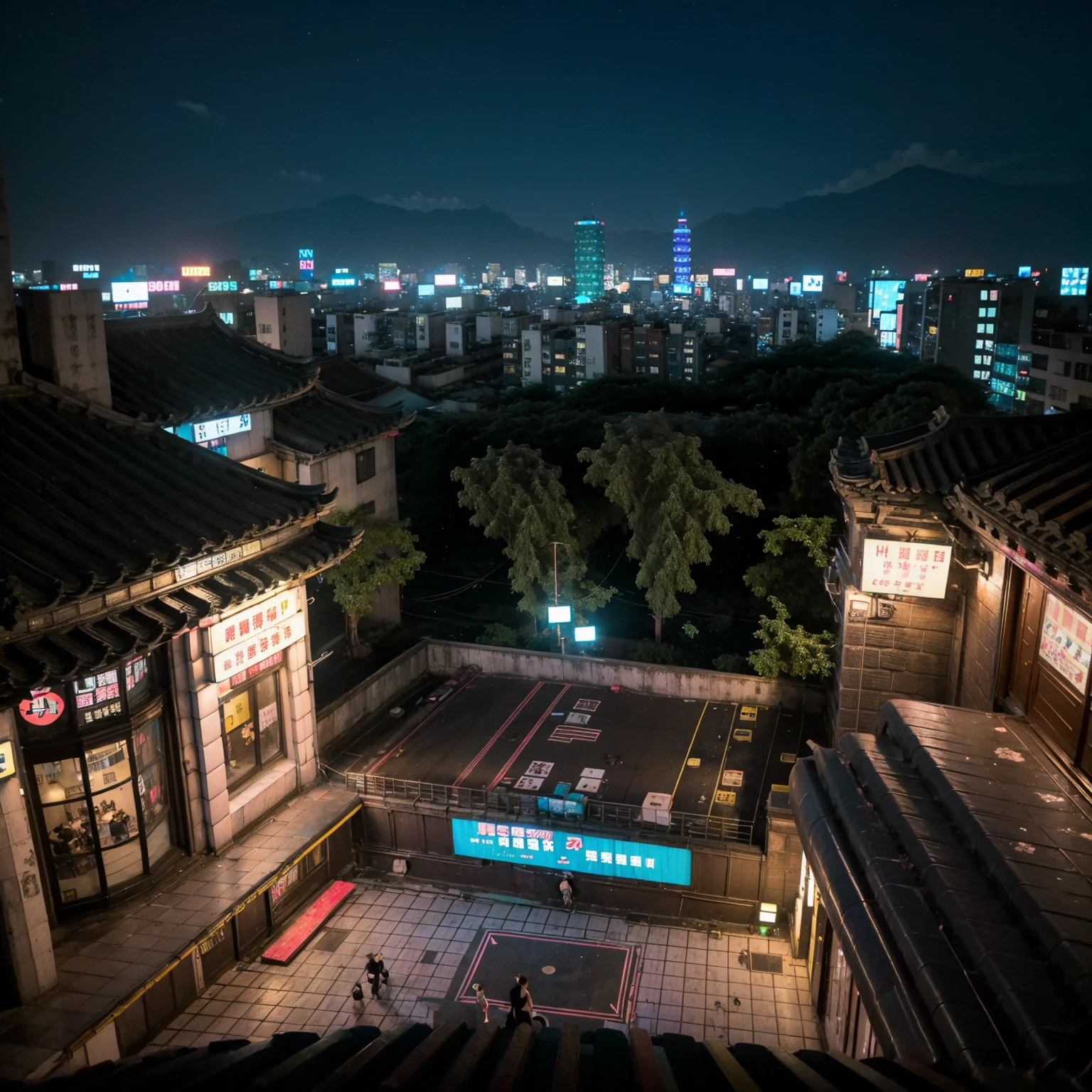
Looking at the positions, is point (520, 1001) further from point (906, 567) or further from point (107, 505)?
point (906, 567)

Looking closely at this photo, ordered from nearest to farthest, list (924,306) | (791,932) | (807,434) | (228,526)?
(228,526) → (791,932) → (807,434) → (924,306)

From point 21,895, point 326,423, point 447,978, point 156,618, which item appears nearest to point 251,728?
point 156,618

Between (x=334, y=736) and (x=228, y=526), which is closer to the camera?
(x=228, y=526)

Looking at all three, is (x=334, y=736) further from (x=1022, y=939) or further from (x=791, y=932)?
(x=1022, y=939)

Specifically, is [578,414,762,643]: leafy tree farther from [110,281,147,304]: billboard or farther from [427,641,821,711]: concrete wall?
[110,281,147,304]: billboard

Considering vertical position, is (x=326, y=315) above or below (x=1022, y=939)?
above

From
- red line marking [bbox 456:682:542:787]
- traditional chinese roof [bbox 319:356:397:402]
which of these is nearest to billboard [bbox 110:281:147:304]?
traditional chinese roof [bbox 319:356:397:402]

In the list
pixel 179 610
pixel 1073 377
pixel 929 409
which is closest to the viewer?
pixel 179 610

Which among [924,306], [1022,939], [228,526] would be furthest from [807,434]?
[924,306]
